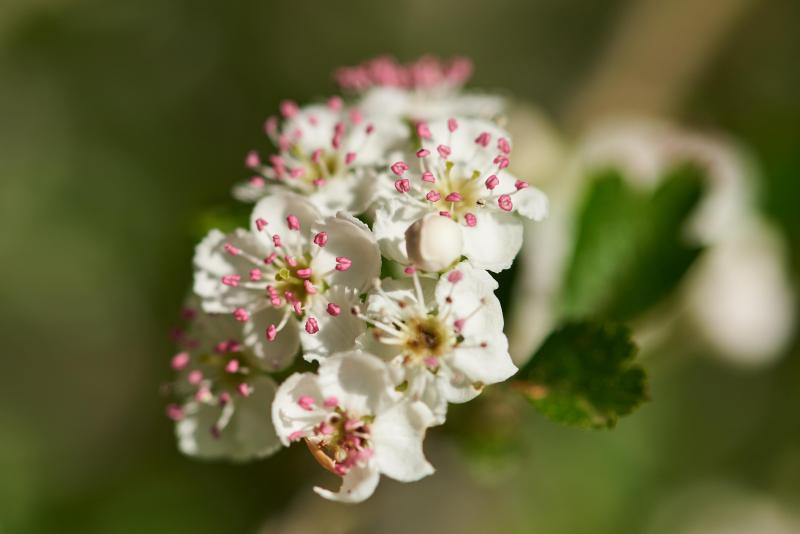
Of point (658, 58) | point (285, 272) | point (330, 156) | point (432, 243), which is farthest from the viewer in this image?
point (658, 58)

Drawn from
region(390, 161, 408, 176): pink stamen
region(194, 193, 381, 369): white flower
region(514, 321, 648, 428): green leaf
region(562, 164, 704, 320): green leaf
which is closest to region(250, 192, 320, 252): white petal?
region(194, 193, 381, 369): white flower

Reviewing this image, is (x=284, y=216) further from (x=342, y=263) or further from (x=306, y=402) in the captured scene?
(x=306, y=402)

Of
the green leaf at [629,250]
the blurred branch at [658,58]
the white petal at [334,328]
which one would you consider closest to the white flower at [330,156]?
the white petal at [334,328]

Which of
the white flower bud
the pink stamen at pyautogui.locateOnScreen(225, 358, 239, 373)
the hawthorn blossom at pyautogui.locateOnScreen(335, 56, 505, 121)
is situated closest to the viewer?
the white flower bud

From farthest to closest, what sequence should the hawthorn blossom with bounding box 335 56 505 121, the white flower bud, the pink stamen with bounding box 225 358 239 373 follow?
1. the hawthorn blossom with bounding box 335 56 505 121
2. the pink stamen with bounding box 225 358 239 373
3. the white flower bud

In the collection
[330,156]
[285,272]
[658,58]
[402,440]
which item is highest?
[658,58]

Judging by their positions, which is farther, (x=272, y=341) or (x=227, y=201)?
(x=227, y=201)

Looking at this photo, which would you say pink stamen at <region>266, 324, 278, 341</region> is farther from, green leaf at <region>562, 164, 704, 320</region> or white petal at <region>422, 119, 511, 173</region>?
green leaf at <region>562, 164, 704, 320</region>

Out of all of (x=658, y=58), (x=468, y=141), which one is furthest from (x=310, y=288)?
(x=658, y=58)
